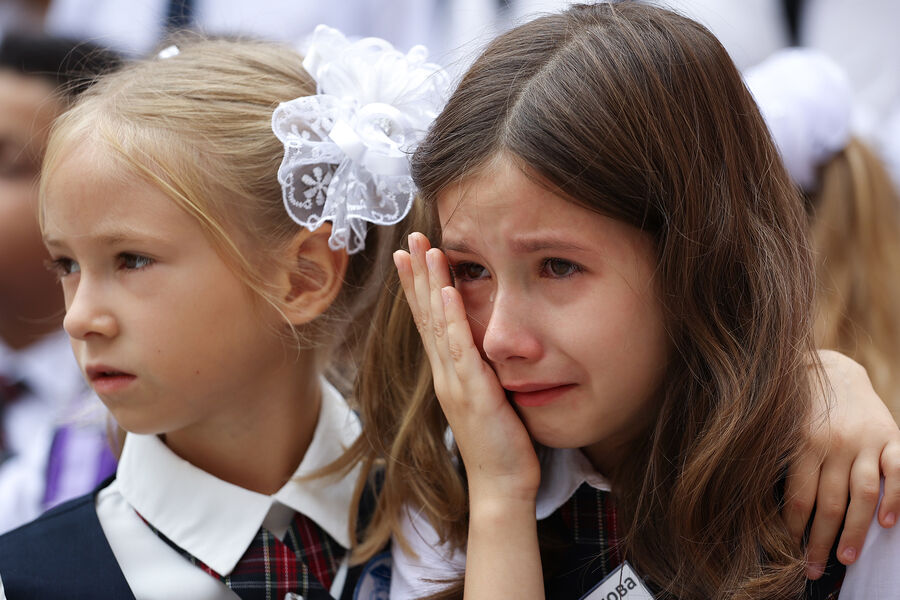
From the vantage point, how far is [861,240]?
7.00 feet

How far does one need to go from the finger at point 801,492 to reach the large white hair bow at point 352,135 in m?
0.64

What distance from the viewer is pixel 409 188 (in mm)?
1399

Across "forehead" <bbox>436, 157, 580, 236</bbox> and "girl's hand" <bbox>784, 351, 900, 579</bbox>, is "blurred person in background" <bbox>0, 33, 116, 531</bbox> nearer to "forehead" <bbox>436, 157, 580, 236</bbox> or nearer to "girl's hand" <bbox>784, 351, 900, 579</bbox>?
"forehead" <bbox>436, 157, 580, 236</bbox>

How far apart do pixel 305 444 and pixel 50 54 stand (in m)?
1.70

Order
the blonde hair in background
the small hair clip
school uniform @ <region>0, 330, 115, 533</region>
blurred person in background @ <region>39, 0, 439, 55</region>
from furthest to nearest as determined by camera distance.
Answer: blurred person in background @ <region>39, 0, 439, 55</region> → the blonde hair in background → school uniform @ <region>0, 330, 115, 533</region> → the small hair clip

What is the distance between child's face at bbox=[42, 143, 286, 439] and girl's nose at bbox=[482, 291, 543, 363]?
1.33 feet

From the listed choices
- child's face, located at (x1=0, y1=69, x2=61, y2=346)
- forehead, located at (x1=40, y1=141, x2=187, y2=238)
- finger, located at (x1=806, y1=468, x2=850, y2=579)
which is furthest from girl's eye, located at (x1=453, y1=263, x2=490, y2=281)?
child's face, located at (x1=0, y1=69, x2=61, y2=346)

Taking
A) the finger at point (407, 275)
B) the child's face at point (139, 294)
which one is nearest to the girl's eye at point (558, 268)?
the finger at point (407, 275)

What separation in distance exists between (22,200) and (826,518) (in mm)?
2010

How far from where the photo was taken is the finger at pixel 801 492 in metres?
1.19

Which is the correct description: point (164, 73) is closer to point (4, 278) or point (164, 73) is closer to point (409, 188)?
point (409, 188)

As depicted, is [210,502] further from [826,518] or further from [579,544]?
[826,518]

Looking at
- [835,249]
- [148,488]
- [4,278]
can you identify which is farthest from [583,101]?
[4,278]

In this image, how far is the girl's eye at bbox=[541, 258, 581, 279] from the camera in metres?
1.15
